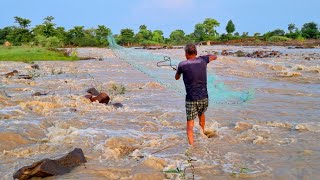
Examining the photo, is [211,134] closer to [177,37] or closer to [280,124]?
[280,124]

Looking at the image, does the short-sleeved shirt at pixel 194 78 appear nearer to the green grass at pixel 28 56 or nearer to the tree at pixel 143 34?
the green grass at pixel 28 56

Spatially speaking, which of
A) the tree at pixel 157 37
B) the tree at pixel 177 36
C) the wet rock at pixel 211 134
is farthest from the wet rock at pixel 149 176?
the tree at pixel 157 37

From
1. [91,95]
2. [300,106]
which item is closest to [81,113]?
[91,95]

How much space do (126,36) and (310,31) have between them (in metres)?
40.2

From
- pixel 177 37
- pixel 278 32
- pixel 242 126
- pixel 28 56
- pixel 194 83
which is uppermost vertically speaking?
pixel 278 32

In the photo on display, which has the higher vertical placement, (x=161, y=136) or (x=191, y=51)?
(x=191, y=51)

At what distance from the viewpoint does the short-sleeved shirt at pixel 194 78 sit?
589 centimetres

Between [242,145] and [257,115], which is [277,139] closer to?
[242,145]

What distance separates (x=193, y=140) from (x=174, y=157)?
891 mm

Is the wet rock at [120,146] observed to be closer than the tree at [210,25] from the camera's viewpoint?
Yes

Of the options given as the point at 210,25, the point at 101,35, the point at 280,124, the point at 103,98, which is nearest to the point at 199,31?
the point at 210,25

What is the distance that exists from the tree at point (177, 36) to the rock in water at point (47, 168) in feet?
271

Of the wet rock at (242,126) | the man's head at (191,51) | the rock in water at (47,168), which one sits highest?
the man's head at (191,51)

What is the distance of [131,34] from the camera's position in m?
86.3
